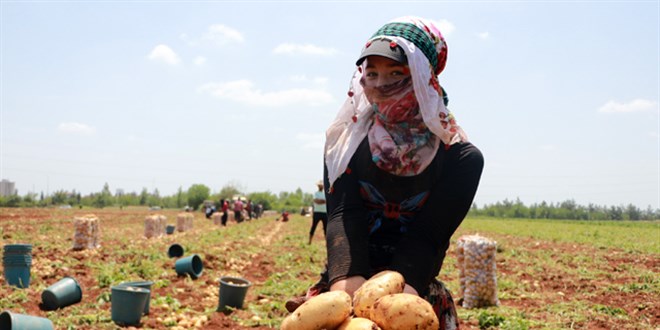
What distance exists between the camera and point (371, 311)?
4.94ft

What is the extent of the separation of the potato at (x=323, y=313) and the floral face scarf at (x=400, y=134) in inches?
23.0

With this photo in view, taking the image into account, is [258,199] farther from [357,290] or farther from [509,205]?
[357,290]

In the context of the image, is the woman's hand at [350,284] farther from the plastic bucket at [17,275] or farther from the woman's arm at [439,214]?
the plastic bucket at [17,275]

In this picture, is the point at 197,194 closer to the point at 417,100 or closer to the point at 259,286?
the point at 259,286

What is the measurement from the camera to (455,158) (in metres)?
1.92

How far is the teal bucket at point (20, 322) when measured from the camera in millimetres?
4387

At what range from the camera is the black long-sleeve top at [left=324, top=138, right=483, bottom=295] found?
6.00 ft

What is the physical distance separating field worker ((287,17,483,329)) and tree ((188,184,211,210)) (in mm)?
99157

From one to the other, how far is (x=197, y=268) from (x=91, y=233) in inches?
180

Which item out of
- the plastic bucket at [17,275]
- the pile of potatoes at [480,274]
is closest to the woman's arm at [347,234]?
the pile of potatoes at [480,274]

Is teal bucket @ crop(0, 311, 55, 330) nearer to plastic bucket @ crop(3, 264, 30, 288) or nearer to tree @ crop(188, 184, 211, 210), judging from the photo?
plastic bucket @ crop(3, 264, 30, 288)

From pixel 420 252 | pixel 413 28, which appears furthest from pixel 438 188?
pixel 413 28

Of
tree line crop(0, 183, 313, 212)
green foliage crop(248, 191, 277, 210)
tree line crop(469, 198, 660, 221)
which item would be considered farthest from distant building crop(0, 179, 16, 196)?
tree line crop(469, 198, 660, 221)

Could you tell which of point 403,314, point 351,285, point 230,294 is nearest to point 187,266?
point 230,294
